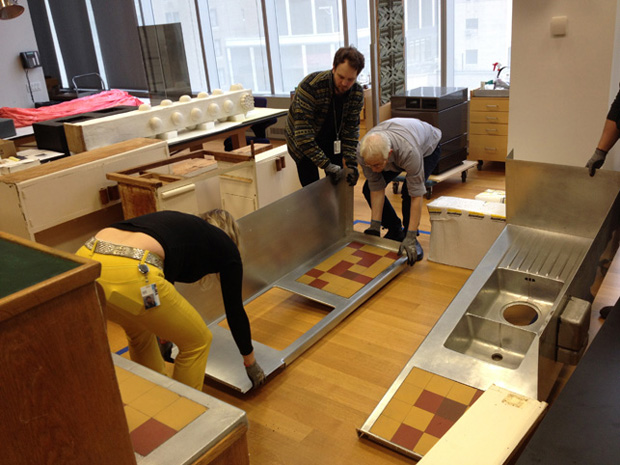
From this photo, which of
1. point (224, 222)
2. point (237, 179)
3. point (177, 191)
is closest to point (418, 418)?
point (224, 222)

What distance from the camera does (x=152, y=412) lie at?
1501mm

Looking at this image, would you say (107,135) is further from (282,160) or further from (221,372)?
(221,372)

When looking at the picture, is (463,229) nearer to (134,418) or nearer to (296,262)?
(296,262)

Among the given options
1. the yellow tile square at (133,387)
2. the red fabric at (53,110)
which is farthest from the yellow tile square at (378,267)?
the red fabric at (53,110)

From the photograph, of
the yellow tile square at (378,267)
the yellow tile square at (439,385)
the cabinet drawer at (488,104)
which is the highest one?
the cabinet drawer at (488,104)

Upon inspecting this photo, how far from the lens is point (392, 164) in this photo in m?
3.59

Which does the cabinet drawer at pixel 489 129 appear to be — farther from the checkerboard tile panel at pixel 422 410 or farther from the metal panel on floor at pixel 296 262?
the checkerboard tile panel at pixel 422 410

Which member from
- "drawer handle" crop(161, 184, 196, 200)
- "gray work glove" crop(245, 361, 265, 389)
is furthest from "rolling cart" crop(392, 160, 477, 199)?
"gray work glove" crop(245, 361, 265, 389)

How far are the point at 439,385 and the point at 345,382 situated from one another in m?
0.50

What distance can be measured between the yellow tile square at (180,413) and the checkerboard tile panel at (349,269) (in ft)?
6.20

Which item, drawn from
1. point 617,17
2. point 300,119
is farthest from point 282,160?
point 617,17

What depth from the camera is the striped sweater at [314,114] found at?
138 inches

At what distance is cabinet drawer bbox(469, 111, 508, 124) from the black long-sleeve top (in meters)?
4.20

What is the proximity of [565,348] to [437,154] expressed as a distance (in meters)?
1.95
